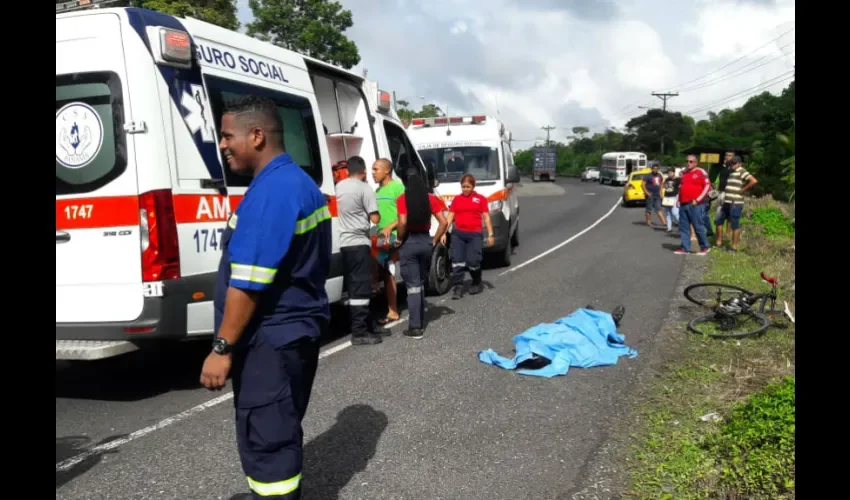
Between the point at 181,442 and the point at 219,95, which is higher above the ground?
the point at 219,95

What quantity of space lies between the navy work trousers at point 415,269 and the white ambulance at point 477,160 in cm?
443

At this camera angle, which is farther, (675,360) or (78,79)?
(675,360)

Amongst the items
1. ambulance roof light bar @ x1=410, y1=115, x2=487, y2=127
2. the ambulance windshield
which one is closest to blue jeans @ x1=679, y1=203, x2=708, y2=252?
the ambulance windshield

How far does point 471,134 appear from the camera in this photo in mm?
13211

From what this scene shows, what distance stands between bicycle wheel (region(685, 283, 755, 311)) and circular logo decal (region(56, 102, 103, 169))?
5858 mm

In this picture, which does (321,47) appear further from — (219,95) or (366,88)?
(219,95)

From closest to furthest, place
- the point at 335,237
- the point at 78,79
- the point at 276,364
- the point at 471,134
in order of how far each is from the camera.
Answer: the point at 276,364, the point at 78,79, the point at 335,237, the point at 471,134

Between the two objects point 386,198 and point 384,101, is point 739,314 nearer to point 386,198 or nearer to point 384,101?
point 386,198

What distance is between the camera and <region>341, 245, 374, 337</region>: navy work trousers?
7023mm

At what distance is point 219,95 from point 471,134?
317 inches

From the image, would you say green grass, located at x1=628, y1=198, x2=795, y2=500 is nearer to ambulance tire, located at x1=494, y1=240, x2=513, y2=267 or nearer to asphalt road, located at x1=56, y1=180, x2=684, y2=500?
asphalt road, located at x1=56, y1=180, x2=684, y2=500
